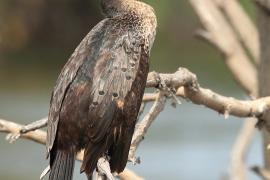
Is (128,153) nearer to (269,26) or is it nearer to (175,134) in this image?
(269,26)

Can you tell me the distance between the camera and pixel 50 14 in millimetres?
19422

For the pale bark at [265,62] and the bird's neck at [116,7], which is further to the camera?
the pale bark at [265,62]

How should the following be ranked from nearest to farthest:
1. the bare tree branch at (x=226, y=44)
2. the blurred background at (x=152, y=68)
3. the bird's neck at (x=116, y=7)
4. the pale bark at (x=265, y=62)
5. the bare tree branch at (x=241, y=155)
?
1. the bird's neck at (x=116, y=7)
2. the pale bark at (x=265, y=62)
3. the bare tree branch at (x=226, y=44)
4. the bare tree branch at (x=241, y=155)
5. the blurred background at (x=152, y=68)

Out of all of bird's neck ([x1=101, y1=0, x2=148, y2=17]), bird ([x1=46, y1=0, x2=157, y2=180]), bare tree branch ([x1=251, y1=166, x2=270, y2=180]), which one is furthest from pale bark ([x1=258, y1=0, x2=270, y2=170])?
bird ([x1=46, y1=0, x2=157, y2=180])

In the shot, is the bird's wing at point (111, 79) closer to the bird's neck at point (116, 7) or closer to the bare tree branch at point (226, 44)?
the bird's neck at point (116, 7)

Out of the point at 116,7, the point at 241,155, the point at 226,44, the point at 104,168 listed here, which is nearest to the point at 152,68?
the point at 241,155

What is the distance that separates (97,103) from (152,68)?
10.7m

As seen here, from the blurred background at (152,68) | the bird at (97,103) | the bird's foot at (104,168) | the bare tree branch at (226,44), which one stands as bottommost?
the bird's foot at (104,168)

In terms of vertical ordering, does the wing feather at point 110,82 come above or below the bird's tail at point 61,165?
above

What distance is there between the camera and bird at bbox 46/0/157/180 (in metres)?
3.04

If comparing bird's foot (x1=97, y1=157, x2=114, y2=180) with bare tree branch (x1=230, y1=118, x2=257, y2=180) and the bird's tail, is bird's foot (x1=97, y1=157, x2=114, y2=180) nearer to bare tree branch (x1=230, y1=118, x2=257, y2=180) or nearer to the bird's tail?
the bird's tail

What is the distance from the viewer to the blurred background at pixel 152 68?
32.7ft

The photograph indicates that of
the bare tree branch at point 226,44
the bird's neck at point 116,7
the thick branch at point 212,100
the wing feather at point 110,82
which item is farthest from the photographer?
the bare tree branch at point 226,44

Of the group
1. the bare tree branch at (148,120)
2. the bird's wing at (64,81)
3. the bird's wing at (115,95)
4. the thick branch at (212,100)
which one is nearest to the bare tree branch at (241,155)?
the thick branch at (212,100)
